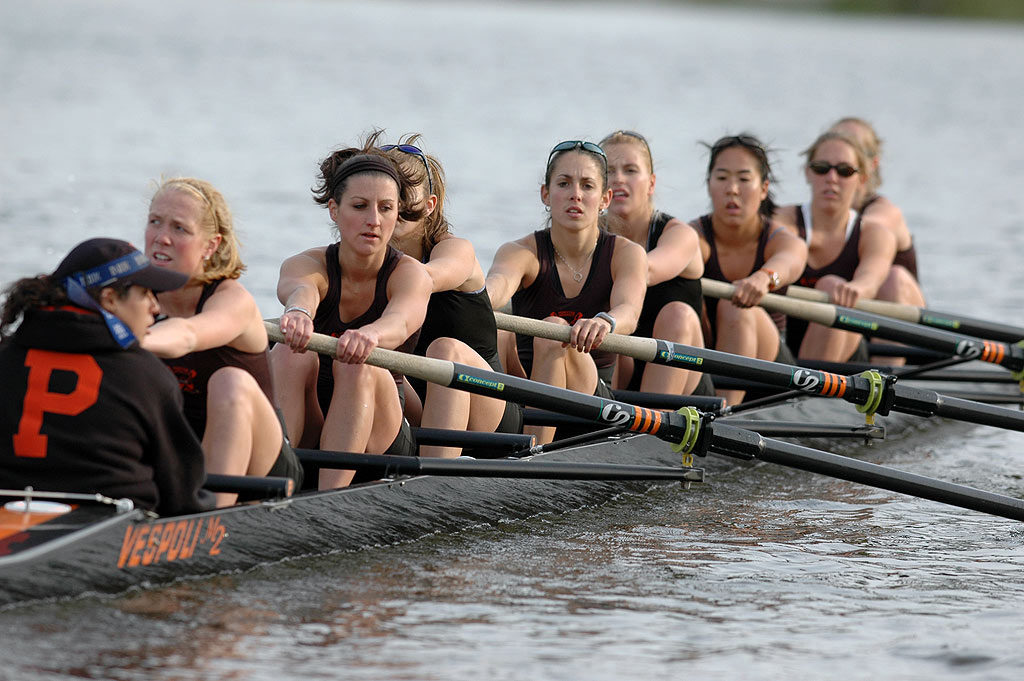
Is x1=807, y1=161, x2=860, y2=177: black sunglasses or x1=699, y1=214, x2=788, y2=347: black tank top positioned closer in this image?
x1=699, y1=214, x2=788, y2=347: black tank top

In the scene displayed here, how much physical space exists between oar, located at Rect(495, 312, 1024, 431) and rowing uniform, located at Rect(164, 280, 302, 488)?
153 cm

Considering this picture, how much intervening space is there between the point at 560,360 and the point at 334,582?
1.86 m

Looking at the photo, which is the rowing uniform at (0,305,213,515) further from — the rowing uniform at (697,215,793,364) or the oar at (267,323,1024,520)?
the rowing uniform at (697,215,793,364)

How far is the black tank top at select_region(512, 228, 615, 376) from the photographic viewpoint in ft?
22.0

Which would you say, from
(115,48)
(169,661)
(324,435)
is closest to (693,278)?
(324,435)

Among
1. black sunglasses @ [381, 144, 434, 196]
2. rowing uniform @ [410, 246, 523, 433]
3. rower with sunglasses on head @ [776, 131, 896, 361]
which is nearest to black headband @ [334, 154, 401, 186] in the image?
black sunglasses @ [381, 144, 434, 196]

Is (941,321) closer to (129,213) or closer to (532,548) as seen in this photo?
(532,548)

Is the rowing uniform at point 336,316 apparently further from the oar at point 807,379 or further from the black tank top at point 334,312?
the oar at point 807,379

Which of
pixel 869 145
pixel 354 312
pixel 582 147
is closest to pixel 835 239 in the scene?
pixel 869 145

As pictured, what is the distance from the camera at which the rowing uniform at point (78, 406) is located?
4098 millimetres

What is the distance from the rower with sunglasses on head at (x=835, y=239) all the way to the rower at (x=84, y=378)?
5087 mm

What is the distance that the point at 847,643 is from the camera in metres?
4.64

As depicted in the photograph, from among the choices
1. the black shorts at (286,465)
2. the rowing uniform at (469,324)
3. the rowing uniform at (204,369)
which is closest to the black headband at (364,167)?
the rowing uniform at (469,324)

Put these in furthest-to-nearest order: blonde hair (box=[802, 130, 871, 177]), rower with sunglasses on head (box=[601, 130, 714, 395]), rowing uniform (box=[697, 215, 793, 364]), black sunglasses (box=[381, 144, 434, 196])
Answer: blonde hair (box=[802, 130, 871, 177])
rowing uniform (box=[697, 215, 793, 364])
rower with sunglasses on head (box=[601, 130, 714, 395])
black sunglasses (box=[381, 144, 434, 196])
